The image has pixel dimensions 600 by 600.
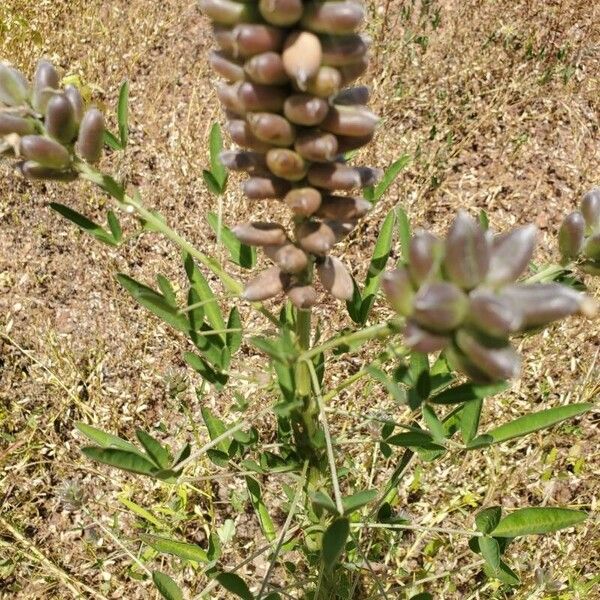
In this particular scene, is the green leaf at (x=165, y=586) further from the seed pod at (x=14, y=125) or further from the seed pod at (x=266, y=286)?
the seed pod at (x=14, y=125)

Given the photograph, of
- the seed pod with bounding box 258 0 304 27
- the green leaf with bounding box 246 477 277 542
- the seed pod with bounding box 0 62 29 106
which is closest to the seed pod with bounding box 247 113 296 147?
the seed pod with bounding box 258 0 304 27

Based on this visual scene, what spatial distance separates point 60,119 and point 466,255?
78 cm

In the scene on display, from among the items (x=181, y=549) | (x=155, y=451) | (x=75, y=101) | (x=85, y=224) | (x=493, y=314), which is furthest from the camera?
(x=181, y=549)

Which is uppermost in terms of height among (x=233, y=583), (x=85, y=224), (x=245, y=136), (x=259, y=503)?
(x=245, y=136)

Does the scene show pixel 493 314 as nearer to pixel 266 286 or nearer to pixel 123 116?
pixel 266 286

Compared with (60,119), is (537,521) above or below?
below

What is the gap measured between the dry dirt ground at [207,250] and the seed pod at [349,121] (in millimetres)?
723

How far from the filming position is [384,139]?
3.89 m

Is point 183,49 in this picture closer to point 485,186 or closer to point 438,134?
point 438,134

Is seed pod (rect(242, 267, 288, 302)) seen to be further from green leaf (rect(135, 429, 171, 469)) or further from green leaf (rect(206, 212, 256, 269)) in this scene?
green leaf (rect(206, 212, 256, 269))

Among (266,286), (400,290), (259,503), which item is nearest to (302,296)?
(266,286)

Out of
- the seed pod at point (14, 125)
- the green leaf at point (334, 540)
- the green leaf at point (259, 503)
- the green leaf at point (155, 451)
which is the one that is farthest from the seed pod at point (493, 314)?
the green leaf at point (259, 503)

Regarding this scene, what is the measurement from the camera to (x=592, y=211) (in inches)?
55.5

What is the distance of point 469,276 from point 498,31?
371 cm
